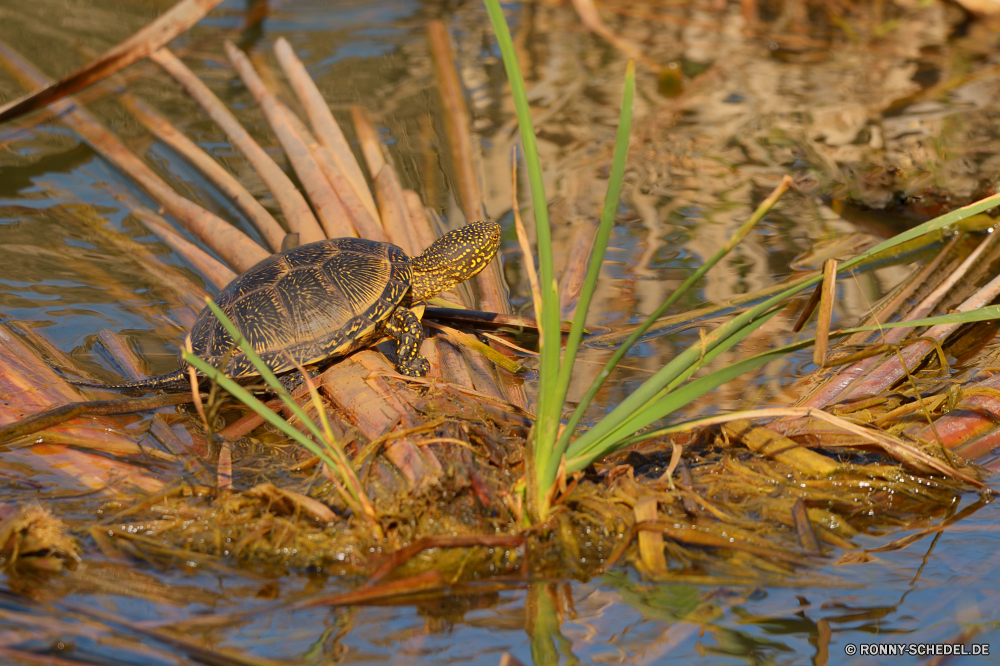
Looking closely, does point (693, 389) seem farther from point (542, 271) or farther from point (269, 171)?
point (269, 171)

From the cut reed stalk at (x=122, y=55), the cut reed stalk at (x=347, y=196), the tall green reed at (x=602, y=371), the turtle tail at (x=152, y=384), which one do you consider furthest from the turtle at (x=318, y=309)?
the cut reed stalk at (x=122, y=55)

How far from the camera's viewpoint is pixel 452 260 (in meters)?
3.59

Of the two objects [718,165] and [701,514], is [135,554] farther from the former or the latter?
[718,165]

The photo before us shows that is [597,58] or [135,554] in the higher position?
[597,58]

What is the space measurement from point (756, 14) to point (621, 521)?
25.9 ft

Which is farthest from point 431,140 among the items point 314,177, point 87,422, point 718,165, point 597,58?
point 87,422

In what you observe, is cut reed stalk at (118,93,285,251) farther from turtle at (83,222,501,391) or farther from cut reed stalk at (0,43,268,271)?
turtle at (83,222,501,391)

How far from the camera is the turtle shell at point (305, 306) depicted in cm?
307

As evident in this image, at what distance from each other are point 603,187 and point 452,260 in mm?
1846

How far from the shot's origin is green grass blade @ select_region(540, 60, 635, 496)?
170 cm

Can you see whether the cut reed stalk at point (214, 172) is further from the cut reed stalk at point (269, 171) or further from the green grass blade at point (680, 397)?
the green grass blade at point (680, 397)

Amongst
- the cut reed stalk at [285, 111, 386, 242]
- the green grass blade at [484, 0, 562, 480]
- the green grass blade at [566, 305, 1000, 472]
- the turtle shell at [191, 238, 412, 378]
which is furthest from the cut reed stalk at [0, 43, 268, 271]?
the green grass blade at [566, 305, 1000, 472]

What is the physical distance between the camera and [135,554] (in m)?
2.22

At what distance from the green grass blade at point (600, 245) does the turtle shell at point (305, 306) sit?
4.28ft
